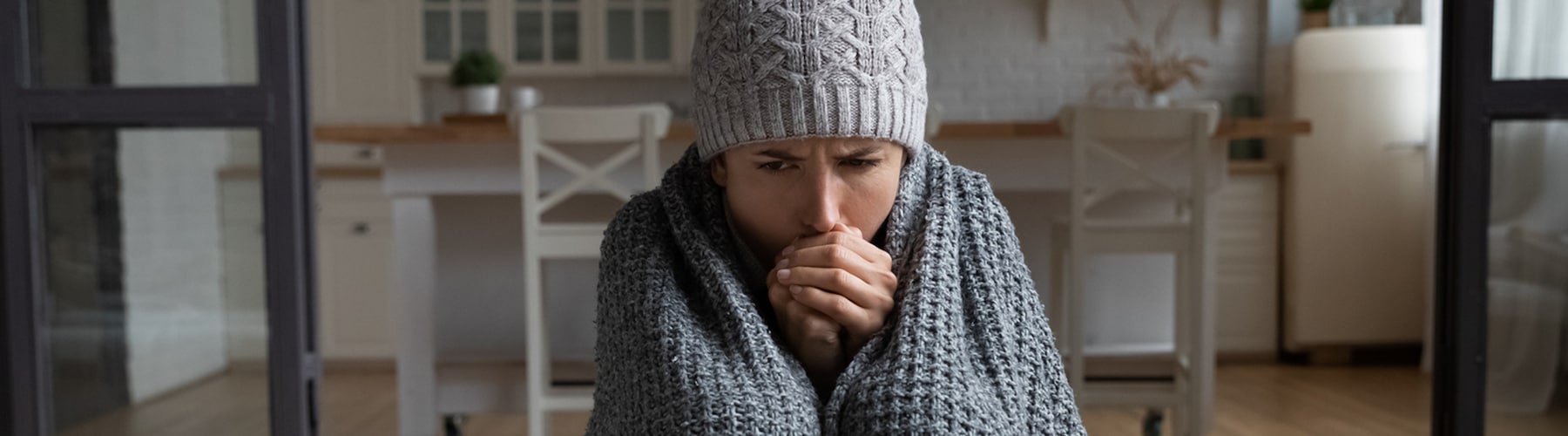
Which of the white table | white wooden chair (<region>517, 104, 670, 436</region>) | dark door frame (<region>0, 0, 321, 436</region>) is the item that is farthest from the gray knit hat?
the white table

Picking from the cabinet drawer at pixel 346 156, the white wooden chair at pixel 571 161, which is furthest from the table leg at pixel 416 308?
the cabinet drawer at pixel 346 156

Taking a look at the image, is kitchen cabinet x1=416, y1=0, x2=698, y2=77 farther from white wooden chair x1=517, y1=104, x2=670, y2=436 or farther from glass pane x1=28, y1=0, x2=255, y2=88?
glass pane x1=28, y1=0, x2=255, y2=88

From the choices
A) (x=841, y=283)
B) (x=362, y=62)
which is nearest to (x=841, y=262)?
(x=841, y=283)

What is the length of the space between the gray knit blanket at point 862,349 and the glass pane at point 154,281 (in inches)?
39.5

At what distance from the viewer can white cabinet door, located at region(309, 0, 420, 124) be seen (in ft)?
15.1

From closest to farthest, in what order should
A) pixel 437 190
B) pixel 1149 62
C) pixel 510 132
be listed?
pixel 510 132, pixel 437 190, pixel 1149 62

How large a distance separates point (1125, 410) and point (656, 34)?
2.49 meters

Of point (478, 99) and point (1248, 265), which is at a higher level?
point (478, 99)

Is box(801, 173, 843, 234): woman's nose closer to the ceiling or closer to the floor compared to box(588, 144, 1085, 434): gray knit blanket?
closer to the ceiling

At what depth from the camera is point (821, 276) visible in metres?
0.71

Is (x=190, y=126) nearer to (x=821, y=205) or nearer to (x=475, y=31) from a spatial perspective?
(x=821, y=205)

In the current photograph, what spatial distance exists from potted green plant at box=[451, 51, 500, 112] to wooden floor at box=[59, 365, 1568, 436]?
0.96 metres

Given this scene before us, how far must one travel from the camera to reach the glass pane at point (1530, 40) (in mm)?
1455

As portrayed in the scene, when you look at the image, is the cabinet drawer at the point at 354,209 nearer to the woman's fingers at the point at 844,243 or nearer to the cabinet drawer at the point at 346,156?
the cabinet drawer at the point at 346,156
